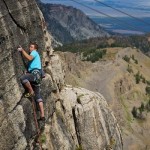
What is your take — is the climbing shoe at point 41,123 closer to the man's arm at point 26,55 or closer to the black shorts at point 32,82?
the black shorts at point 32,82

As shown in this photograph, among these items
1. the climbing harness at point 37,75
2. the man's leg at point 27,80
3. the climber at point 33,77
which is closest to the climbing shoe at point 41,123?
the climber at point 33,77

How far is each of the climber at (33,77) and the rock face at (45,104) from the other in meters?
0.46

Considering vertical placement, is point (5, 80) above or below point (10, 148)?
above

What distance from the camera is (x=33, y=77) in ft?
94.3

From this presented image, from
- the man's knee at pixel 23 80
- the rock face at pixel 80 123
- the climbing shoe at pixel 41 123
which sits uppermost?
the man's knee at pixel 23 80

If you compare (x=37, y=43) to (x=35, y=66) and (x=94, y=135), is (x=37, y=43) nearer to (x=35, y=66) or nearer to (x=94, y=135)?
(x=35, y=66)

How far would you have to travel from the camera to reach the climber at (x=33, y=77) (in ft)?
93.1

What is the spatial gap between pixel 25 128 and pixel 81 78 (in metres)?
164

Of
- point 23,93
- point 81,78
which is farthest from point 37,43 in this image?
point 81,78

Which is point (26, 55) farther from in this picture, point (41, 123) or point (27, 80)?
point (41, 123)

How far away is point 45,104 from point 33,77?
3.36m

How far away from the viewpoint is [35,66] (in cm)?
2914

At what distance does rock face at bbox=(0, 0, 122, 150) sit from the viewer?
87.0ft

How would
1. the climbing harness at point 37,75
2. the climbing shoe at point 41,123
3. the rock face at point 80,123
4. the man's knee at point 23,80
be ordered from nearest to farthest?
the man's knee at point 23,80 → the climbing harness at point 37,75 → the climbing shoe at point 41,123 → the rock face at point 80,123
